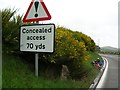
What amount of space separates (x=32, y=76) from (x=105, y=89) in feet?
12.8

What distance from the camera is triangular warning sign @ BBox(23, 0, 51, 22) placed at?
821 cm

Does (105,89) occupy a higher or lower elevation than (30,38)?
lower

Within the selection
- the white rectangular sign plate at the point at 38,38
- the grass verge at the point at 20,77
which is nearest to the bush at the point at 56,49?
the grass verge at the point at 20,77

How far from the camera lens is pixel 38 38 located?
8.51 meters

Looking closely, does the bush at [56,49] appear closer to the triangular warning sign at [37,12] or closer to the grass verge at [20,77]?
the grass verge at [20,77]

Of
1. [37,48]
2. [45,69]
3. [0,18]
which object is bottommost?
[45,69]

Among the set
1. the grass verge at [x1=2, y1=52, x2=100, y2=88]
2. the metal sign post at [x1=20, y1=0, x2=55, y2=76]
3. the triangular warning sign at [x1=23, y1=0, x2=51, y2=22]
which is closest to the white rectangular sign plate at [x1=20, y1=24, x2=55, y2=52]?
the metal sign post at [x1=20, y1=0, x2=55, y2=76]

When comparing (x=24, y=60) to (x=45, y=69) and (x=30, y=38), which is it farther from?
(x=30, y=38)

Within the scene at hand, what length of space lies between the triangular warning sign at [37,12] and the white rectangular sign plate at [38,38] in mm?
281

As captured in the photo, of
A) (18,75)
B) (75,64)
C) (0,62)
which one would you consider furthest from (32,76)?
(75,64)

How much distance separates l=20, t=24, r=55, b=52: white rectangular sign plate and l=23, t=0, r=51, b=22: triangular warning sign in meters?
0.28

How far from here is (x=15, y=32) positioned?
11.3 metres

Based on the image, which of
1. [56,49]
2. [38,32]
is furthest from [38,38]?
[56,49]

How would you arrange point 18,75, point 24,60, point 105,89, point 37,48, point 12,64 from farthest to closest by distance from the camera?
point 105,89, point 24,60, point 12,64, point 18,75, point 37,48
